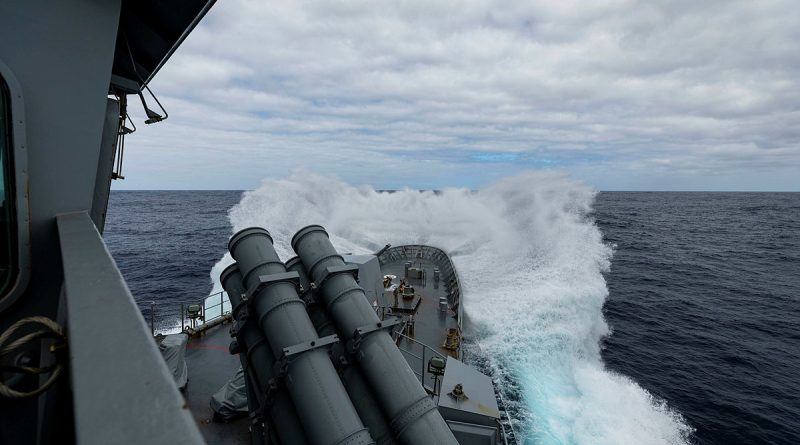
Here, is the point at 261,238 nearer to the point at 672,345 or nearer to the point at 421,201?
the point at 672,345

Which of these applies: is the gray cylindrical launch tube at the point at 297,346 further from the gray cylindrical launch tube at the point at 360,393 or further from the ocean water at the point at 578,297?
the ocean water at the point at 578,297

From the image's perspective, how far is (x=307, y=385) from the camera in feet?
19.1

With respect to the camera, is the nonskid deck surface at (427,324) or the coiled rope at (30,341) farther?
the nonskid deck surface at (427,324)

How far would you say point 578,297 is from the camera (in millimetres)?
26516

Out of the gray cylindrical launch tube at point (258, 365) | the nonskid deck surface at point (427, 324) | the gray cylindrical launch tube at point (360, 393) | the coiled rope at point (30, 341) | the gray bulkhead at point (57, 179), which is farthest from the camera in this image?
the nonskid deck surface at point (427, 324)

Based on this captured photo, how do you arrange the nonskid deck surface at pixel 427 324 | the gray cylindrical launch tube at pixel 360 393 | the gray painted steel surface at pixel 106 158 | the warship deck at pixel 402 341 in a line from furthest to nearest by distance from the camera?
1. the nonskid deck surface at pixel 427 324
2. the warship deck at pixel 402 341
3. the gray cylindrical launch tube at pixel 360 393
4. the gray painted steel surface at pixel 106 158

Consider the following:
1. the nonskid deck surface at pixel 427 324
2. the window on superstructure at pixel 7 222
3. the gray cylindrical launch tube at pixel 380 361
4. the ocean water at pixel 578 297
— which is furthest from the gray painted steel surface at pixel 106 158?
the ocean water at pixel 578 297

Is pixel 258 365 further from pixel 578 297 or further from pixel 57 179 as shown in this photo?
pixel 578 297

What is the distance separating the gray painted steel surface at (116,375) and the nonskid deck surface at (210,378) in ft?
21.2

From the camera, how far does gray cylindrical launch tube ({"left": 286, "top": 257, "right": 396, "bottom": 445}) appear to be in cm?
626

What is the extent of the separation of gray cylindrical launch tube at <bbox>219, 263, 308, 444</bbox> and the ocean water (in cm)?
1085

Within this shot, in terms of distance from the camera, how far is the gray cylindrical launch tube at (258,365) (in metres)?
6.15

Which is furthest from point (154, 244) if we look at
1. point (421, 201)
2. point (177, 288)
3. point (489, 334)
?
point (489, 334)

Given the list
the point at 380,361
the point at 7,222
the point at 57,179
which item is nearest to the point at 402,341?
the point at 380,361
